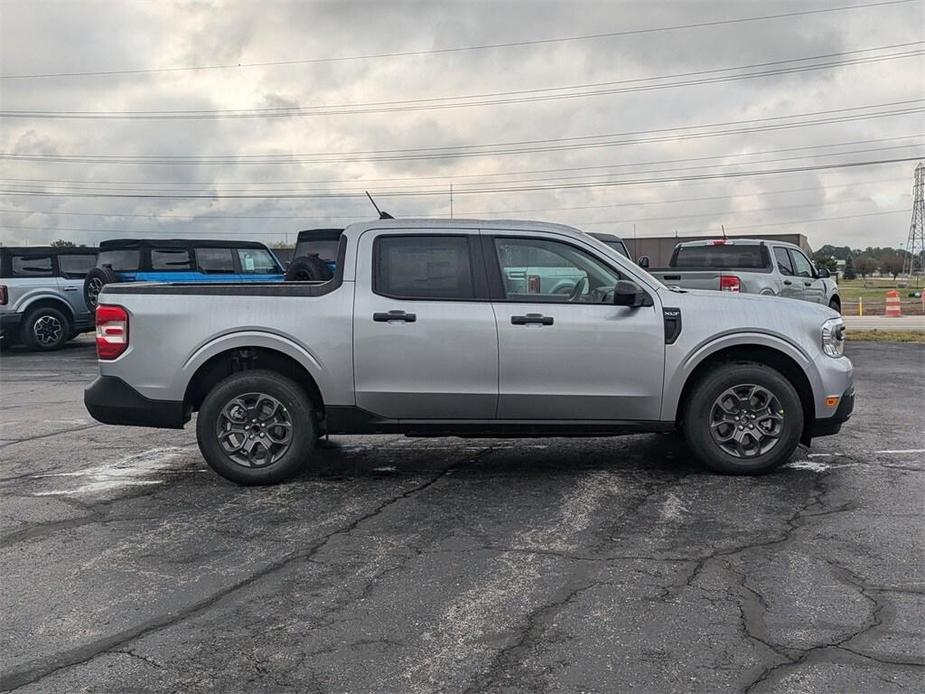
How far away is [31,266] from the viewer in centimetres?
1555

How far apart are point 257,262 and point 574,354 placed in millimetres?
11635

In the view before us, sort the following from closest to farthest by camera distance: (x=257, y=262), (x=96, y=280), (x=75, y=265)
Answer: (x=96, y=280) < (x=75, y=265) < (x=257, y=262)

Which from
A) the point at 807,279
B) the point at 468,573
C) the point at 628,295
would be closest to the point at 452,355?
the point at 628,295

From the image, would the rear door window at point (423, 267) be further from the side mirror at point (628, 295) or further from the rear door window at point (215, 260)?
the rear door window at point (215, 260)

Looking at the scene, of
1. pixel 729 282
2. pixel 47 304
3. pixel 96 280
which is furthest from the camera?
pixel 47 304

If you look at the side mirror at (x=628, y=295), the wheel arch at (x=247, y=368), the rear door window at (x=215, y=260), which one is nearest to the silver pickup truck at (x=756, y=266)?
the side mirror at (x=628, y=295)

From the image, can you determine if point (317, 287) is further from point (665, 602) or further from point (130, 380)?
point (665, 602)

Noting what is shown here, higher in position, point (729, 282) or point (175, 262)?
point (175, 262)

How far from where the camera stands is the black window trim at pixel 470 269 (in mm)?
5801

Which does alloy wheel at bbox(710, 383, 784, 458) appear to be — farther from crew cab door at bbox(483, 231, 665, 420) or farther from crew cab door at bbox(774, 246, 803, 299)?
crew cab door at bbox(774, 246, 803, 299)

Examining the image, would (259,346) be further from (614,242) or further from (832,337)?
(614,242)

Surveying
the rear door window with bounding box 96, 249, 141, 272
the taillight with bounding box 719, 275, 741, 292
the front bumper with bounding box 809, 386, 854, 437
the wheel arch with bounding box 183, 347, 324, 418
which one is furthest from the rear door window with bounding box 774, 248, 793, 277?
the rear door window with bounding box 96, 249, 141, 272

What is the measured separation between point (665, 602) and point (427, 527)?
1.62 m

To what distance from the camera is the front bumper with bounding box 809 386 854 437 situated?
593cm
